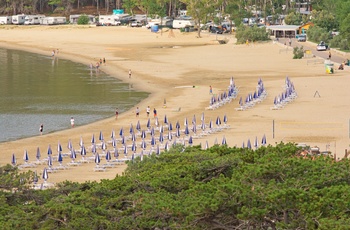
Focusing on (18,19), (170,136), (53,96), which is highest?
(18,19)

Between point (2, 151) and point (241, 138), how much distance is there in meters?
11.4

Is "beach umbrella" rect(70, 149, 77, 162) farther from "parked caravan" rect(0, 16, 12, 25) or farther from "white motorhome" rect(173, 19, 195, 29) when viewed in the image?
"parked caravan" rect(0, 16, 12, 25)

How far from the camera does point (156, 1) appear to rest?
136125 mm

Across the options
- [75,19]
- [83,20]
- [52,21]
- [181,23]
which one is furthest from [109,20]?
[181,23]

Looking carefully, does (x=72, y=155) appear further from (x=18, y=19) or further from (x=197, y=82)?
(x=18, y=19)

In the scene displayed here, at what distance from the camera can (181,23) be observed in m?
127

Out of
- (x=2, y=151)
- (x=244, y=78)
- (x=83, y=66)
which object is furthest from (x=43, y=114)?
(x=83, y=66)

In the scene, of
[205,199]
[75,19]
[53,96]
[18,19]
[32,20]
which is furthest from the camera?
[18,19]

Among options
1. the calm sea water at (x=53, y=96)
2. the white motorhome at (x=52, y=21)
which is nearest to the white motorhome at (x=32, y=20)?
the white motorhome at (x=52, y=21)

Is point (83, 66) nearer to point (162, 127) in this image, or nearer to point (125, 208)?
point (162, 127)

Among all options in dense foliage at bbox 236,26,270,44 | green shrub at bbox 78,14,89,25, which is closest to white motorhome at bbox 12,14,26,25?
green shrub at bbox 78,14,89,25

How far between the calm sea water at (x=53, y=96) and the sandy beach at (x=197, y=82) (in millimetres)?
1574

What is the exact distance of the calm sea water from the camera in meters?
52.5

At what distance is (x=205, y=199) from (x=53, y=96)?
44392 mm
